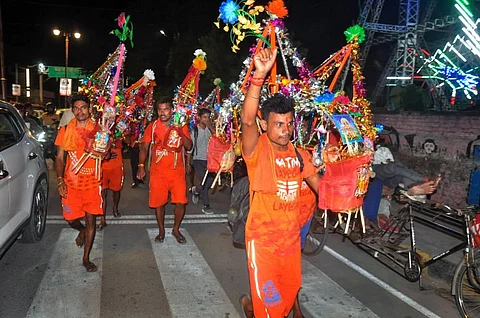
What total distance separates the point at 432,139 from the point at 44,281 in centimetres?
846

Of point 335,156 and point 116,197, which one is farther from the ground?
point 335,156

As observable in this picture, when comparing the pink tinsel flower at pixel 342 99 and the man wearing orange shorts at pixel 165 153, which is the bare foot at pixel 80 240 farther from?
the pink tinsel flower at pixel 342 99

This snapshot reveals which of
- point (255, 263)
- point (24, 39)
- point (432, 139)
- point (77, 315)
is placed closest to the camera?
point (255, 263)

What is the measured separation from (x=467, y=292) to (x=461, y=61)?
16.8 meters

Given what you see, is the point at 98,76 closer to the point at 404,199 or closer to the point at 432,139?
the point at 404,199

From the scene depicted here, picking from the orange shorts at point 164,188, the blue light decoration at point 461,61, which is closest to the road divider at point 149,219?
the orange shorts at point 164,188

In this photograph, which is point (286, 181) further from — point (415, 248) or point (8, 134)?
point (8, 134)

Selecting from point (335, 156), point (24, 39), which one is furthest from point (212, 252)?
point (24, 39)

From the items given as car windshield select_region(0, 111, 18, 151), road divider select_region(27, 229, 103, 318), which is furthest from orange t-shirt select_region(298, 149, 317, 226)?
car windshield select_region(0, 111, 18, 151)

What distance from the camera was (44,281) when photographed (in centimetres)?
469

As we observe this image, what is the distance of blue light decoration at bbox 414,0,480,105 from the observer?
15.7 metres

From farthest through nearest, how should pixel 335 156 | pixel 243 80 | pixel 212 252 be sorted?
pixel 212 252
pixel 243 80
pixel 335 156

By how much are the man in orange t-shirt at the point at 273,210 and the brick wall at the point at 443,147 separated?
7051 millimetres

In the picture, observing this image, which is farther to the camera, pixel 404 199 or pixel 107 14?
pixel 107 14
